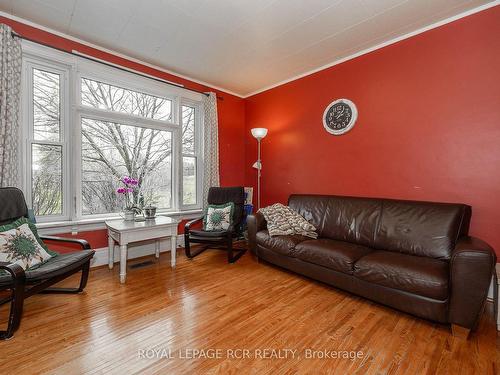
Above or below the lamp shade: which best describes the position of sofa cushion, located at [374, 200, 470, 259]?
below

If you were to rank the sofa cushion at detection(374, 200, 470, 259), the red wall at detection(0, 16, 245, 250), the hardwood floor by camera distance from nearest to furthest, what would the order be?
the hardwood floor
the sofa cushion at detection(374, 200, 470, 259)
the red wall at detection(0, 16, 245, 250)

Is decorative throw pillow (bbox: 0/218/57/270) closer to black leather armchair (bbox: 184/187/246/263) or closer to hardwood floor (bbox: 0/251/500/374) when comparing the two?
hardwood floor (bbox: 0/251/500/374)

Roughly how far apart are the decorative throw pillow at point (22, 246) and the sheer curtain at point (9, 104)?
522mm

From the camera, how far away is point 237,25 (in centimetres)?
254

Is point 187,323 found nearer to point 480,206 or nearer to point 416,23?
point 480,206

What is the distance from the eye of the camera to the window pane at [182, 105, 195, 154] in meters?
3.95

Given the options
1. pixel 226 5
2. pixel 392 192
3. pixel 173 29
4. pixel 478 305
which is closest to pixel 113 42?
pixel 173 29

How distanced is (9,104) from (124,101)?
3.92 feet

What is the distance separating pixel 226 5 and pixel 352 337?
2976 millimetres

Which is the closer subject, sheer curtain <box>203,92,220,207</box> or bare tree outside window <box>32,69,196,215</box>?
bare tree outside window <box>32,69,196,215</box>

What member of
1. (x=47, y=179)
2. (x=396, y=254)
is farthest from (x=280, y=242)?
(x=47, y=179)

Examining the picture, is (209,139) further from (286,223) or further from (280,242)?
(280,242)

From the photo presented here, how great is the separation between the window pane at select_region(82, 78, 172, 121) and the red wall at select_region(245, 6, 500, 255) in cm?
201

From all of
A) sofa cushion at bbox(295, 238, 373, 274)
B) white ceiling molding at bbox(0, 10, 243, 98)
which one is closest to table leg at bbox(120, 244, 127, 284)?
sofa cushion at bbox(295, 238, 373, 274)
